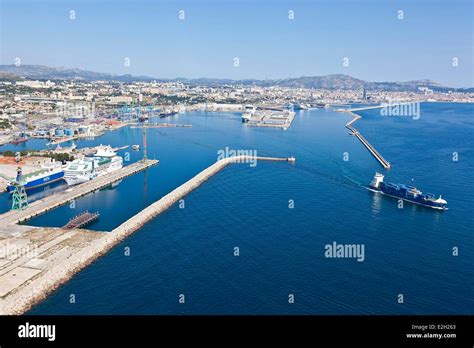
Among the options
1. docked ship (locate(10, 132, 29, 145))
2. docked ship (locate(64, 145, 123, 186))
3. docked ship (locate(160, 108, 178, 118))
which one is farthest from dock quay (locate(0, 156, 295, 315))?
docked ship (locate(160, 108, 178, 118))

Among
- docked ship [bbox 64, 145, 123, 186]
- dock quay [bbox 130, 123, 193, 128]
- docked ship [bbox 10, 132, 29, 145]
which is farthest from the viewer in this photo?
dock quay [bbox 130, 123, 193, 128]

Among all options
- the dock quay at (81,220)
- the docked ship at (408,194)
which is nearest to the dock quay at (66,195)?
the dock quay at (81,220)

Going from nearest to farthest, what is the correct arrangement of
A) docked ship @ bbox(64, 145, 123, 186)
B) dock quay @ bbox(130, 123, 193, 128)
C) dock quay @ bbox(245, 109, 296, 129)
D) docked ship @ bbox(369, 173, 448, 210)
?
docked ship @ bbox(369, 173, 448, 210)
docked ship @ bbox(64, 145, 123, 186)
dock quay @ bbox(130, 123, 193, 128)
dock quay @ bbox(245, 109, 296, 129)

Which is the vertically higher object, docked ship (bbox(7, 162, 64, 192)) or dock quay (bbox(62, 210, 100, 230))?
docked ship (bbox(7, 162, 64, 192))

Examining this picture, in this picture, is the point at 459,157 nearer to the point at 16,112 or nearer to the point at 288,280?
the point at 288,280

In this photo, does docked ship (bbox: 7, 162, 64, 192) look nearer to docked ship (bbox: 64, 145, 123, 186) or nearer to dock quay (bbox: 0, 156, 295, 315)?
docked ship (bbox: 64, 145, 123, 186)

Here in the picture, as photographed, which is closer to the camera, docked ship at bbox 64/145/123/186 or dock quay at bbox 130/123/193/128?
docked ship at bbox 64/145/123/186
